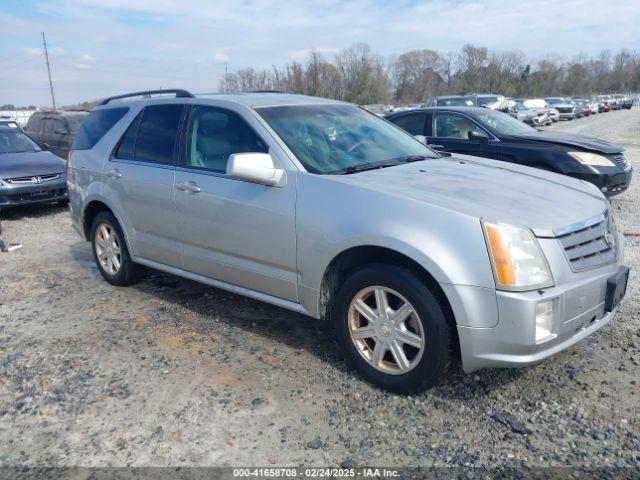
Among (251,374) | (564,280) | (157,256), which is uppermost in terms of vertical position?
(564,280)

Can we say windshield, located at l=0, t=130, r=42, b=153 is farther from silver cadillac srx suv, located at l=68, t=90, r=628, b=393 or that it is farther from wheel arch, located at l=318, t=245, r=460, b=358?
wheel arch, located at l=318, t=245, r=460, b=358

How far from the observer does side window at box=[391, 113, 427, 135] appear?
9070 millimetres

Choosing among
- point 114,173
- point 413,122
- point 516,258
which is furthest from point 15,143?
point 516,258

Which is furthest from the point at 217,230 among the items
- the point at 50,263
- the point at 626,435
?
the point at 50,263

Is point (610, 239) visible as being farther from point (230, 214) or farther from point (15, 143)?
point (15, 143)

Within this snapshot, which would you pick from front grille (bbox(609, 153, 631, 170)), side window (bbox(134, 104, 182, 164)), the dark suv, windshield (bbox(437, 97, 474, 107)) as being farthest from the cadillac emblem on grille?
windshield (bbox(437, 97, 474, 107))

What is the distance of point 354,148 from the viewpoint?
3.98 meters

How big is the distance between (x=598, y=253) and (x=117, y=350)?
3.25 m

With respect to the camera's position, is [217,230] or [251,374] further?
[217,230]

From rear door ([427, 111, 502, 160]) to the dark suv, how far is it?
8030 mm

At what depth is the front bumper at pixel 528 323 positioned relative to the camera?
2.74 metres

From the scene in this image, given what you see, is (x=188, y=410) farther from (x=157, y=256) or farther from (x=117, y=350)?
(x=157, y=256)

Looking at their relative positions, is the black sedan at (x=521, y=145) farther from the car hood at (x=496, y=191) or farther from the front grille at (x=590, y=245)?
the front grille at (x=590, y=245)

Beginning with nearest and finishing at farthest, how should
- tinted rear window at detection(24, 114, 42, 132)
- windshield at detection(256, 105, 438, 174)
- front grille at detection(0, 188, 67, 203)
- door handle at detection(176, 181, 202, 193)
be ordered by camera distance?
windshield at detection(256, 105, 438, 174) < door handle at detection(176, 181, 202, 193) < front grille at detection(0, 188, 67, 203) < tinted rear window at detection(24, 114, 42, 132)
